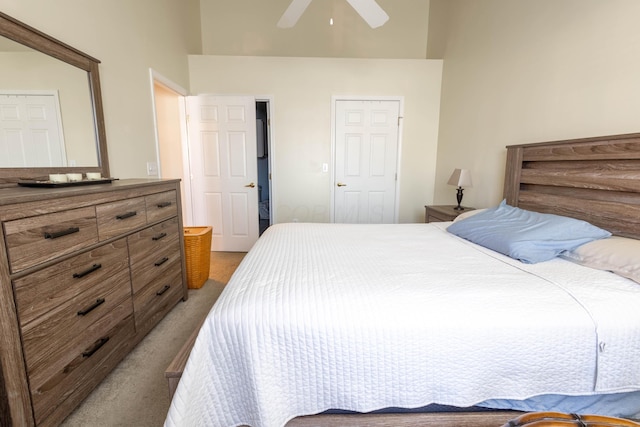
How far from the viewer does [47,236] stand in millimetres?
1104

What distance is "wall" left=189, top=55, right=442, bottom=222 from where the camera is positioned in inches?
→ 137

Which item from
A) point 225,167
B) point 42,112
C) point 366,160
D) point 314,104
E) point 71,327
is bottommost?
point 71,327

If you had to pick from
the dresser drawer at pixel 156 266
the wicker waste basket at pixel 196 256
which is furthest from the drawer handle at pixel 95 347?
the wicker waste basket at pixel 196 256

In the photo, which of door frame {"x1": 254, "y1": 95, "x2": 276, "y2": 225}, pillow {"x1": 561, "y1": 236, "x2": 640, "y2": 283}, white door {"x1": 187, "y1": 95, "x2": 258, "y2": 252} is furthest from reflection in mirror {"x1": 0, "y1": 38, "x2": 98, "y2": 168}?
pillow {"x1": 561, "y1": 236, "x2": 640, "y2": 283}

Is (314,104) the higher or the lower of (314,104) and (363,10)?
the lower

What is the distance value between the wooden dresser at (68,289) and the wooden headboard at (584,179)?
2.65 m

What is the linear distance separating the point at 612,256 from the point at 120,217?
243 centimetres

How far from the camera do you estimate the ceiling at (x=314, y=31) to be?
12.2ft

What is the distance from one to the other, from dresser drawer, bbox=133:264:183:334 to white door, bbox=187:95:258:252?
148 cm

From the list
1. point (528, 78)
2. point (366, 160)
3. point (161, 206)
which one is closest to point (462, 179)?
point (528, 78)

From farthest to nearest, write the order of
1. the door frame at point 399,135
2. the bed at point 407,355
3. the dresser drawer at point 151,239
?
the door frame at point 399,135, the dresser drawer at point 151,239, the bed at point 407,355

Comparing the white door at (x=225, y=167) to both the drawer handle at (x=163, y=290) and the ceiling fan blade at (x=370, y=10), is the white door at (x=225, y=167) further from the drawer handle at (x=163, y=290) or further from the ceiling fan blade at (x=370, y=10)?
the ceiling fan blade at (x=370, y=10)

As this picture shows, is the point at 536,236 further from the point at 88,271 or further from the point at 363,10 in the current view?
the point at 88,271

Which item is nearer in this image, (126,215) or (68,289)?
(68,289)
